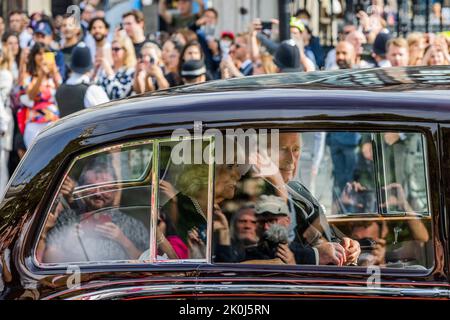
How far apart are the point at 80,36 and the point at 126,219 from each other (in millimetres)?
10995

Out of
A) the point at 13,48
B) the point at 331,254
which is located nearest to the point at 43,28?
the point at 13,48

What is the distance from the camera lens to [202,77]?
1066 cm

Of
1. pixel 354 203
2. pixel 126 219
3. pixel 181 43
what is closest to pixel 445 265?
pixel 126 219

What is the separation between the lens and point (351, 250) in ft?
11.0

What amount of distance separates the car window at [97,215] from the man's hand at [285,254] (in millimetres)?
405

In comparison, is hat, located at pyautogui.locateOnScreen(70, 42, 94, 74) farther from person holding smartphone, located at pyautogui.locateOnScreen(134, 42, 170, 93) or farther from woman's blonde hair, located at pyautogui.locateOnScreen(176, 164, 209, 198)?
woman's blonde hair, located at pyautogui.locateOnScreen(176, 164, 209, 198)

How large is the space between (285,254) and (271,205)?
162mm

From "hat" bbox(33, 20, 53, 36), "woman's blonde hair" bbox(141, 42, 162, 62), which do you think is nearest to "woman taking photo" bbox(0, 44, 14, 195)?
"woman's blonde hair" bbox(141, 42, 162, 62)

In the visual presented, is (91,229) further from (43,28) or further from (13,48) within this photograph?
(43,28)

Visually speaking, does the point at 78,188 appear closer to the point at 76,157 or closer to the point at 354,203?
the point at 76,157

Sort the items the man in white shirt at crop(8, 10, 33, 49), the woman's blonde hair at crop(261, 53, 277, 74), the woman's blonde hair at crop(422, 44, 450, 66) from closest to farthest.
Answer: the woman's blonde hair at crop(422, 44, 450, 66), the woman's blonde hair at crop(261, 53, 277, 74), the man in white shirt at crop(8, 10, 33, 49)

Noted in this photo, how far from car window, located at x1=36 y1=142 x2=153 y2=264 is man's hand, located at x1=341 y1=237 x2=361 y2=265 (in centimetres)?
60

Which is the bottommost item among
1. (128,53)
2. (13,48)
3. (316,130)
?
(316,130)

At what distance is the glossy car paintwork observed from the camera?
3189mm
